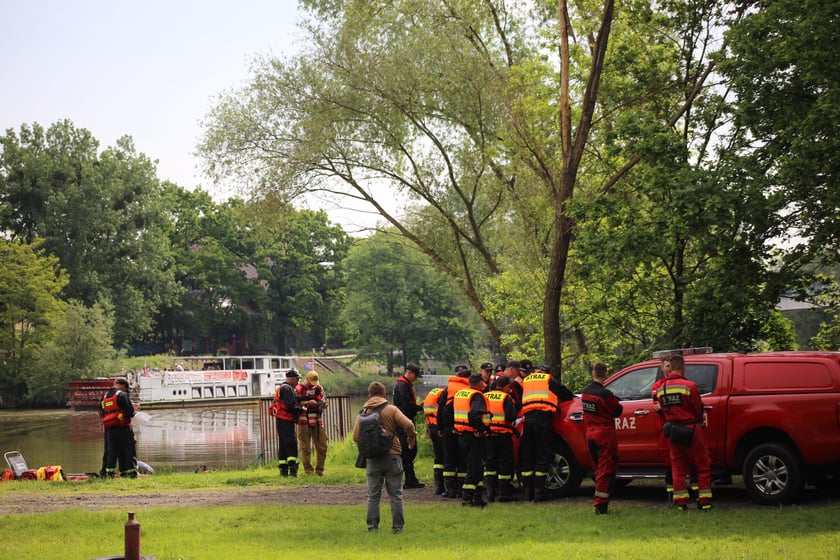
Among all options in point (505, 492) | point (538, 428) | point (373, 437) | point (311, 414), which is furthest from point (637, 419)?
point (311, 414)

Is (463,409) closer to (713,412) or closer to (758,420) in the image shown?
(713,412)

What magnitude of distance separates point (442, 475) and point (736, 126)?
8095 millimetres

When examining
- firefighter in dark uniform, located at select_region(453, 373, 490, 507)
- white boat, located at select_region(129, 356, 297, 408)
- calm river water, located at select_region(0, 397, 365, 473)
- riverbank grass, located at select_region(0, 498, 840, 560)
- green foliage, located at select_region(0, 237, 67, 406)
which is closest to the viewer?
riverbank grass, located at select_region(0, 498, 840, 560)

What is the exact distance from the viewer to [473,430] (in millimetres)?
13180

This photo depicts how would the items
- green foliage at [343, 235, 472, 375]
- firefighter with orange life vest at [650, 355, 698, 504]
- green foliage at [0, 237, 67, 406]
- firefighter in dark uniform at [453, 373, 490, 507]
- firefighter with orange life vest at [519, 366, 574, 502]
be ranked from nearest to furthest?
firefighter with orange life vest at [650, 355, 698, 504] < firefighter in dark uniform at [453, 373, 490, 507] < firefighter with orange life vest at [519, 366, 574, 502] < green foliage at [0, 237, 67, 406] < green foliage at [343, 235, 472, 375]

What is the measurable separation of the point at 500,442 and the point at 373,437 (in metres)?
3.27

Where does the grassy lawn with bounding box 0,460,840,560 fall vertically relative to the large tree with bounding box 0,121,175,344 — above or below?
below

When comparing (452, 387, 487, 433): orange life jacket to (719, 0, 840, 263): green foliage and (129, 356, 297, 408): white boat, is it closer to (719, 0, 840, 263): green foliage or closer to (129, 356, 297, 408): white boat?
(719, 0, 840, 263): green foliage

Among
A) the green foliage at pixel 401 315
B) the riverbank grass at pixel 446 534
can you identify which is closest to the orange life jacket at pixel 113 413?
the riverbank grass at pixel 446 534

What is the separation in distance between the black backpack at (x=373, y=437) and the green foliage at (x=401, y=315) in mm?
63199

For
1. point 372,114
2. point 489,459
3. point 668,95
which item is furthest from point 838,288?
point 372,114

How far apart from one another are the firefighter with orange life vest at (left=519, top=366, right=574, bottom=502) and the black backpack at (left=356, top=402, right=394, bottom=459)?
324cm

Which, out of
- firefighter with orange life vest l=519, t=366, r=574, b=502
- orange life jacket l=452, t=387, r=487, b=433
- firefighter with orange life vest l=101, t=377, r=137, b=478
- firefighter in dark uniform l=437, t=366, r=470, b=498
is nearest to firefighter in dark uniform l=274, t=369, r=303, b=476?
firefighter with orange life vest l=101, t=377, r=137, b=478

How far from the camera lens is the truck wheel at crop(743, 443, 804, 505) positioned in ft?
37.6
